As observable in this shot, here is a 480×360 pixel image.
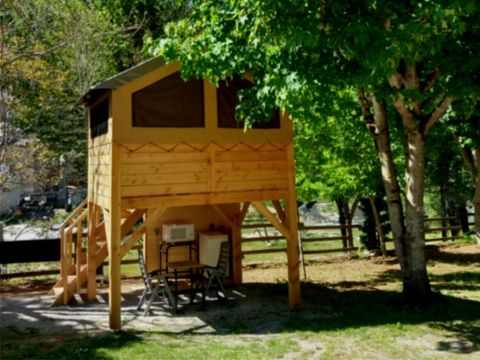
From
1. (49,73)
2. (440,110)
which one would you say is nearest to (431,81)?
(440,110)

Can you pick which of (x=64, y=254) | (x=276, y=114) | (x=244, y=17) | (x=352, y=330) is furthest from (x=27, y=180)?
(x=352, y=330)

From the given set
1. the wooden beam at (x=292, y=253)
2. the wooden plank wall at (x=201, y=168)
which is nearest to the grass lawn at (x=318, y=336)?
the wooden beam at (x=292, y=253)

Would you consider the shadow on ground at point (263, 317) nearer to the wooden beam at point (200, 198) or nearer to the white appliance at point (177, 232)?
the white appliance at point (177, 232)

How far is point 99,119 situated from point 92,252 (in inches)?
120

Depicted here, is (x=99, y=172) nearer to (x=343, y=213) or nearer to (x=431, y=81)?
(x=431, y=81)

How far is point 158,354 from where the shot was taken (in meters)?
5.73

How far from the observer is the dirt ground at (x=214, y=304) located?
7.41 meters

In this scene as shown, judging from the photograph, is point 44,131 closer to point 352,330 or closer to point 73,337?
point 73,337

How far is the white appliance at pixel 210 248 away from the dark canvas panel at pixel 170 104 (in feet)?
12.0

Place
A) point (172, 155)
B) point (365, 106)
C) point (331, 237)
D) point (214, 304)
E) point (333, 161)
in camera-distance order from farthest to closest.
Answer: point (331, 237)
point (333, 161)
point (214, 304)
point (365, 106)
point (172, 155)

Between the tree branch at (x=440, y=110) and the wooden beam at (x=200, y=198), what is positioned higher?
the tree branch at (x=440, y=110)

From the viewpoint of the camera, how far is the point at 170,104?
758cm

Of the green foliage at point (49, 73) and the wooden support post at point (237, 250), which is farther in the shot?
the wooden support post at point (237, 250)

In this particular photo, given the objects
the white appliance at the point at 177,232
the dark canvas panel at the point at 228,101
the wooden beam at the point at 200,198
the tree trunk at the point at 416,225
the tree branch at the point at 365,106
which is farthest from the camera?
the white appliance at the point at 177,232
